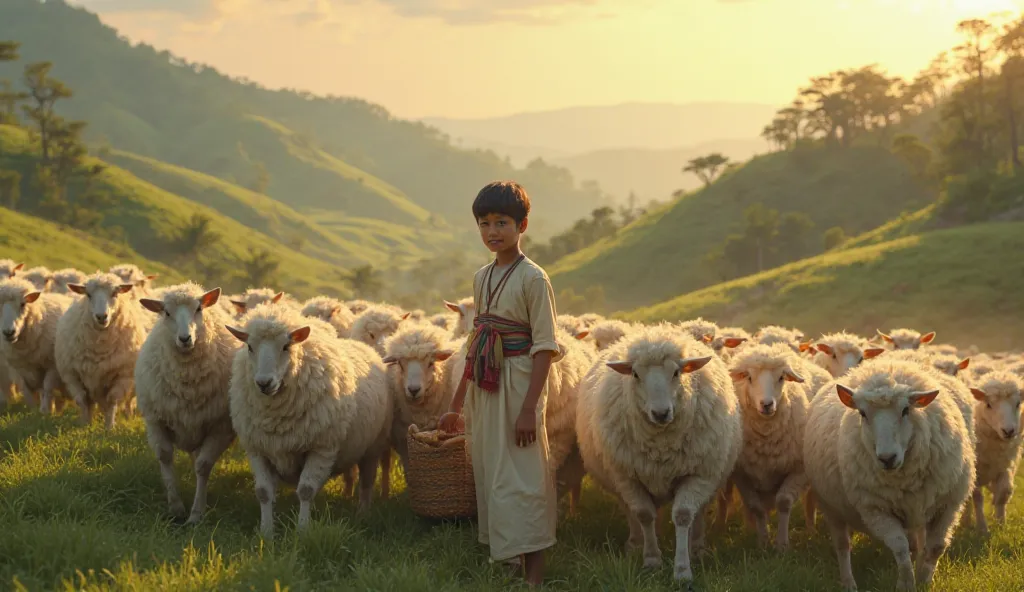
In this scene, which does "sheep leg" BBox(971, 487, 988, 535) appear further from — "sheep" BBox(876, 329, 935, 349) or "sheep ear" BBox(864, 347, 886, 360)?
"sheep" BBox(876, 329, 935, 349)

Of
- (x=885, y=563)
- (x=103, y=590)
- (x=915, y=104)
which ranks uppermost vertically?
(x=915, y=104)

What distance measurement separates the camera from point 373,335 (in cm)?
1026

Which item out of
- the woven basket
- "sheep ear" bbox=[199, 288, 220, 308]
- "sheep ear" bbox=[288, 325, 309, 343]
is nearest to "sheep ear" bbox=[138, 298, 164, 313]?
"sheep ear" bbox=[199, 288, 220, 308]

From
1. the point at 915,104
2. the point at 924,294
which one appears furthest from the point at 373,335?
the point at 915,104

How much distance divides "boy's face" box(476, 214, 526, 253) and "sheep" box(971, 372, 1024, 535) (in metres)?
5.91

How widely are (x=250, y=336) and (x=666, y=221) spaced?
70.2 m

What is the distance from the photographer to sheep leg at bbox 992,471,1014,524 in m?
8.74

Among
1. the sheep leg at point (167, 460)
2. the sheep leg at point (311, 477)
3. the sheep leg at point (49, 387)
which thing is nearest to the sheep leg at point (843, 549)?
the sheep leg at point (311, 477)

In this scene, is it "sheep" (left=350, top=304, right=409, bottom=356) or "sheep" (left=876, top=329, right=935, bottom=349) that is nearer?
"sheep" (left=350, top=304, right=409, bottom=356)

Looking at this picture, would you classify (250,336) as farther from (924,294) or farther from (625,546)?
(924,294)

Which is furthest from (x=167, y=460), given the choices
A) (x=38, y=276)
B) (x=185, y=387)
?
(x=38, y=276)

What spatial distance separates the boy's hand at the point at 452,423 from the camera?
6.13m

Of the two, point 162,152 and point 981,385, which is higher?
point 162,152

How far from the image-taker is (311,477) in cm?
664
